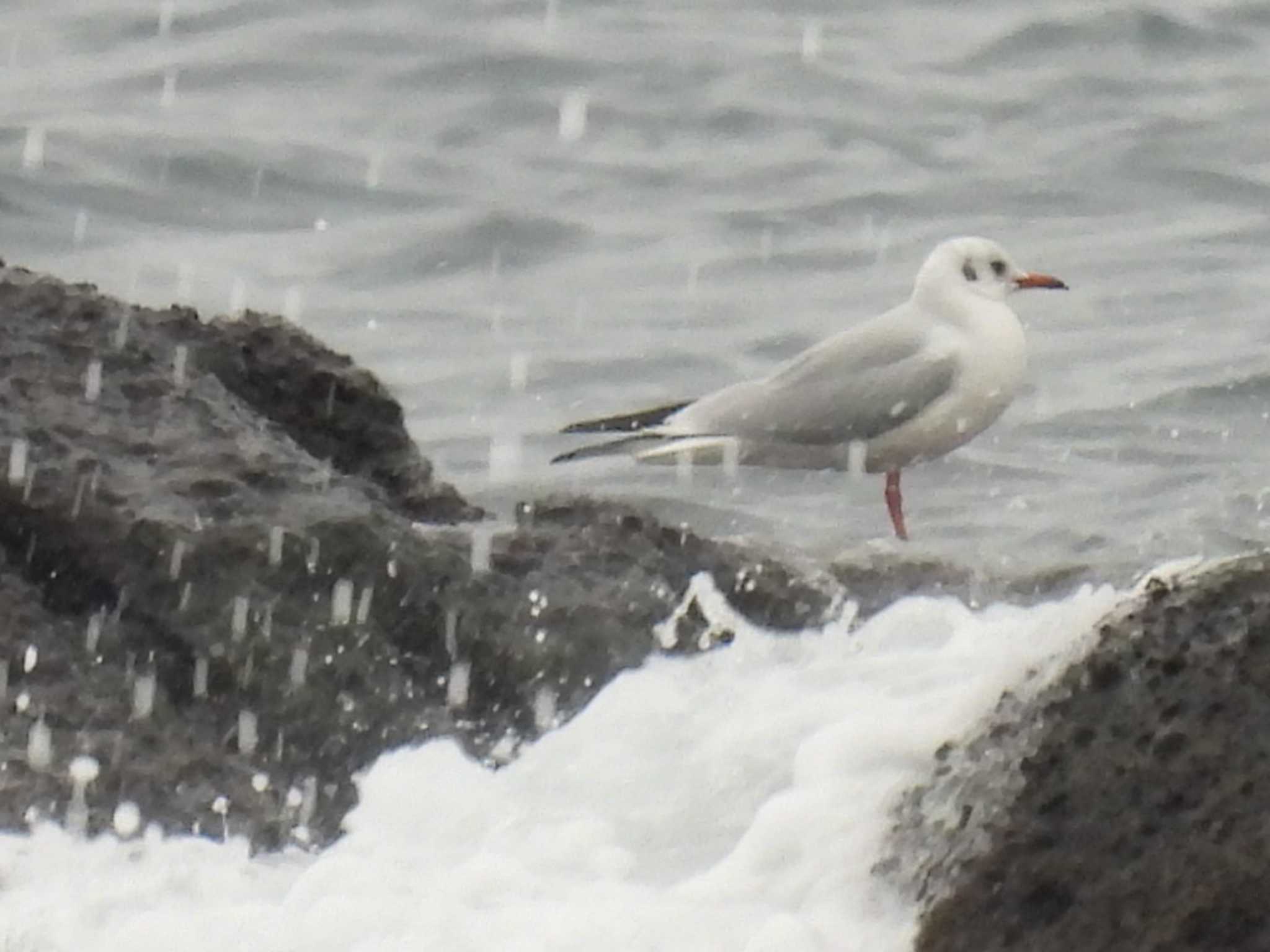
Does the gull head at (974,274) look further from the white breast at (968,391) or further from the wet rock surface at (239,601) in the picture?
Answer: the wet rock surface at (239,601)

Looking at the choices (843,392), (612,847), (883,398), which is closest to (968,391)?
(883,398)

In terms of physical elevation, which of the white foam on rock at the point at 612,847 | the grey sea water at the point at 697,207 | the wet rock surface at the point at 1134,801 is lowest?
the grey sea water at the point at 697,207

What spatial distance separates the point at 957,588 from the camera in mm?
5734

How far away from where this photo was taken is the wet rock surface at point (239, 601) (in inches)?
176

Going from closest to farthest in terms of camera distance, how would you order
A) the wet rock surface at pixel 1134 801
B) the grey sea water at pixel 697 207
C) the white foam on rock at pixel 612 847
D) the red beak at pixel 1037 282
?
1. the wet rock surface at pixel 1134 801
2. the white foam on rock at pixel 612 847
3. the red beak at pixel 1037 282
4. the grey sea water at pixel 697 207

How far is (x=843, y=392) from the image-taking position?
8180mm

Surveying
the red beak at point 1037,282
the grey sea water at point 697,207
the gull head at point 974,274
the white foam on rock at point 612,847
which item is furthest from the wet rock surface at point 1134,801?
the red beak at point 1037,282

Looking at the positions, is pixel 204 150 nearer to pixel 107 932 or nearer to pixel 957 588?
pixel 957 588

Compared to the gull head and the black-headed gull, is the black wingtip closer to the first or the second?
the black-headed gull

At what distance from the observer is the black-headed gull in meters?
8.10

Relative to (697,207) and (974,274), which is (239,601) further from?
(697,207)

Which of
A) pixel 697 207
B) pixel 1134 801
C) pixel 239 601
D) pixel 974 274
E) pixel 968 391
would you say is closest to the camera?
pixel 1134 801

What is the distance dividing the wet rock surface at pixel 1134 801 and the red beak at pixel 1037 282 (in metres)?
4.97

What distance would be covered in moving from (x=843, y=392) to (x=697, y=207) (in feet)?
18.5
